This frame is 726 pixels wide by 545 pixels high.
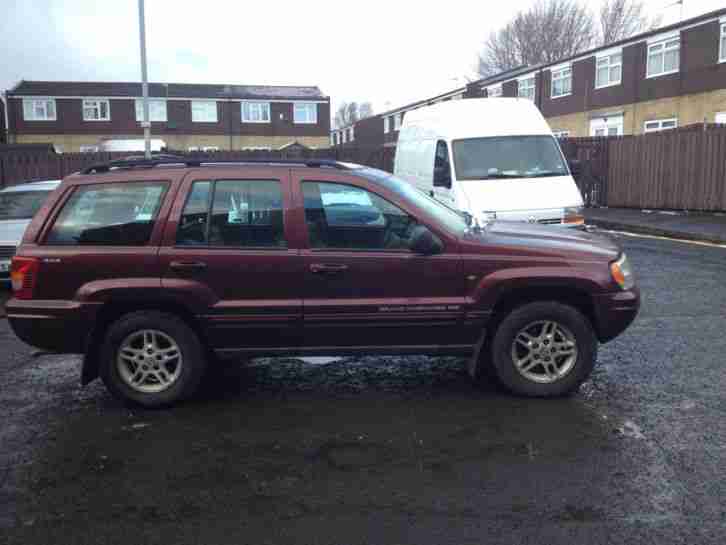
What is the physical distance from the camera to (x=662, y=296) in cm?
880

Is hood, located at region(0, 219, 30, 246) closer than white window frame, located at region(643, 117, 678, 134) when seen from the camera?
Yes

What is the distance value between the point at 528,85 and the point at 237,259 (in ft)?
125

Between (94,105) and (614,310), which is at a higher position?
(94,105)

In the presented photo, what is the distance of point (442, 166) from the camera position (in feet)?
37.7

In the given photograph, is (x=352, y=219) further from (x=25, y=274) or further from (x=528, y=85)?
(x=528, y=85)

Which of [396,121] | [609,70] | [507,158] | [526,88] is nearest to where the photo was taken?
[507,158]

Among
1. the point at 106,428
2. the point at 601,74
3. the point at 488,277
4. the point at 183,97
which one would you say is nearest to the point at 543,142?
the point at 488,277

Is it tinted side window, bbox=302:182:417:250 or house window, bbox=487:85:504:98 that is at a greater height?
house window, bbox=487:85:504:98

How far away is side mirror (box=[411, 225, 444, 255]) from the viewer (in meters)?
4.96

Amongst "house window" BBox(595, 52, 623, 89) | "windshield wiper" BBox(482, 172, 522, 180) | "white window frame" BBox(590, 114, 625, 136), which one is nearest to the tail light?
"windshield wiper" BBox(482, 172, 522, 180)

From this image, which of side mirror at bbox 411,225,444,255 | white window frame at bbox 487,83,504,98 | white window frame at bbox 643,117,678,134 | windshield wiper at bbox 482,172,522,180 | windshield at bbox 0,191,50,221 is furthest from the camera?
white window frame at bbox 487,83,504,98

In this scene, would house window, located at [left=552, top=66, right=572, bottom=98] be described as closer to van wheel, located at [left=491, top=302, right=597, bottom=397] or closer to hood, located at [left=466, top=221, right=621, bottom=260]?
hood, located at [left=466, top=221, right=621, bottom=260]

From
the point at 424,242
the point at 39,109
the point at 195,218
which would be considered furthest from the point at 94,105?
the point at 424,242

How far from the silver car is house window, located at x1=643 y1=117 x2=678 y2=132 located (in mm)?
26372
